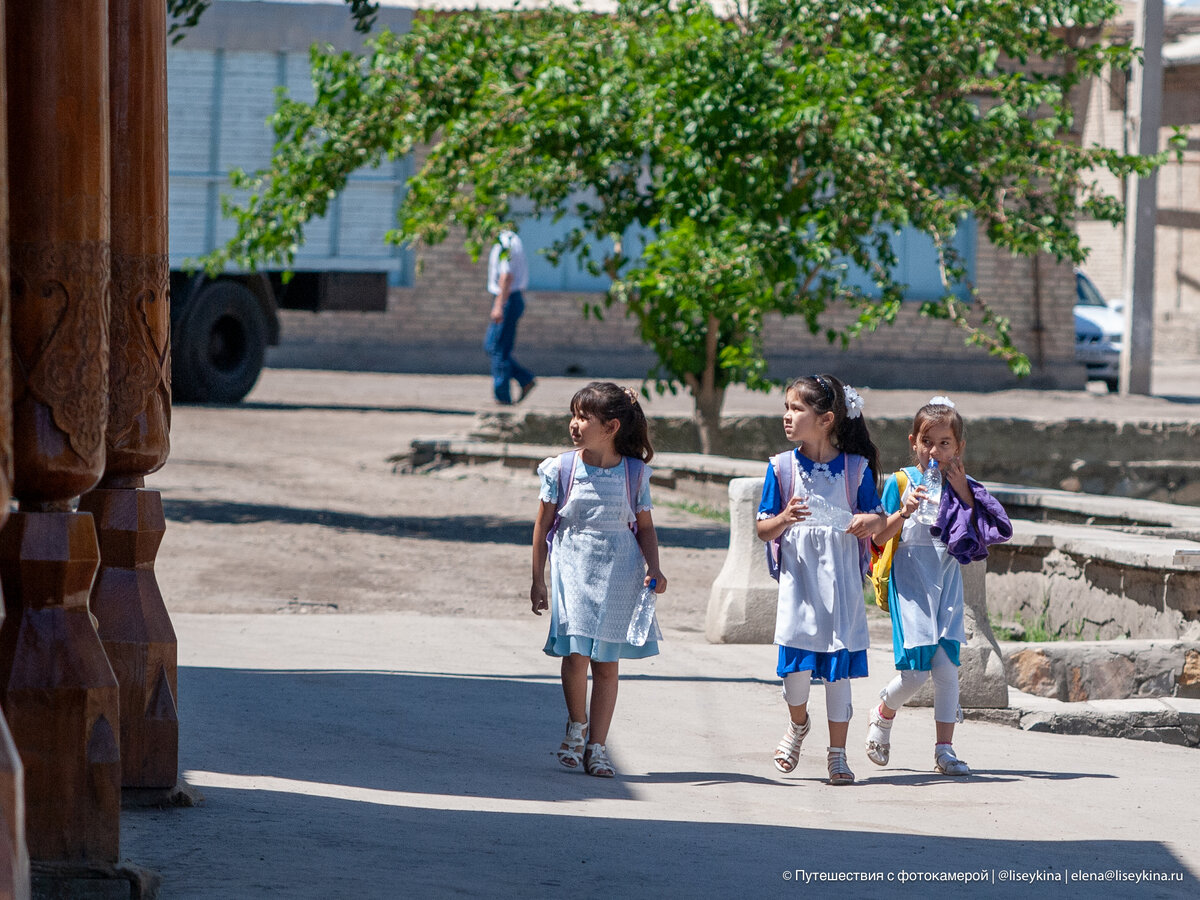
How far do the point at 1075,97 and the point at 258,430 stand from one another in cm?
1820

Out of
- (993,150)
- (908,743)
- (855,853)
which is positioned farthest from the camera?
(993,150)

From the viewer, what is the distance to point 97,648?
10.5ft

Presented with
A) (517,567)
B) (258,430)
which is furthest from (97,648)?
(258,430)

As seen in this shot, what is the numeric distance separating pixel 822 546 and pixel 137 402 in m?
2.21

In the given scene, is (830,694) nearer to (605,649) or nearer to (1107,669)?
(605,649)

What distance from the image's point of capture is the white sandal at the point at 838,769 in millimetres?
4941

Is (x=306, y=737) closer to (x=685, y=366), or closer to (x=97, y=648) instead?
(x=97, y=648)

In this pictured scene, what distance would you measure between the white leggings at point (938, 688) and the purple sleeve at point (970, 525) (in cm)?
35

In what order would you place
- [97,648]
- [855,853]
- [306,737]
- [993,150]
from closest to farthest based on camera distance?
[97,648] < [855,853] < [306,737] < [993,150]

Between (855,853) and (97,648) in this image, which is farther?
(855,853)

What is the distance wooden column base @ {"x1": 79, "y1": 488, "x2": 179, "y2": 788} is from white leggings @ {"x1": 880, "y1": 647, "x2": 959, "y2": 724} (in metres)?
2.36

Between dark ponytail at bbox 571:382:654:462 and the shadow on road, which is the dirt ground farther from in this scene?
dark ponytail at bbox 571:382:654:462

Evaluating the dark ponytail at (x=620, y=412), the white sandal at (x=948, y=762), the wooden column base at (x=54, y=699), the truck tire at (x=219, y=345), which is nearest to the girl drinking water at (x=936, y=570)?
the white sandal at (x=948, y=762)

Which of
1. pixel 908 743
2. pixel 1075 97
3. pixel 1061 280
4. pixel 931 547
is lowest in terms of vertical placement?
pixel 908 743
